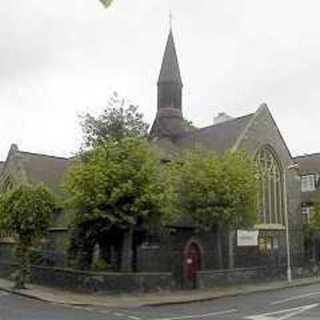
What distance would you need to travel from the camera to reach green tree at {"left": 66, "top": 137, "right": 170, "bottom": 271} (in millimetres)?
29594

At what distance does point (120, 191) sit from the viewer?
96.7 ft

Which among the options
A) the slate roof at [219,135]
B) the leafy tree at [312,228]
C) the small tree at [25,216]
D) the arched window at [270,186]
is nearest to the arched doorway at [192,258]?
the arched window at [270,186]

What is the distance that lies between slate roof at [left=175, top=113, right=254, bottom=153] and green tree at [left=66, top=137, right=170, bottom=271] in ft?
46.6

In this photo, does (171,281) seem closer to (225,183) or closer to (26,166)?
(225,183)

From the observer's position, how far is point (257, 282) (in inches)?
1401

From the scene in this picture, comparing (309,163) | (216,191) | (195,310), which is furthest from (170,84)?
(195,310)

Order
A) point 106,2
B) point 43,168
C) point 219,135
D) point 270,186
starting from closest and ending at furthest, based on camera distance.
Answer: point 106,2, point 270,186, point 219,135, point 43,168

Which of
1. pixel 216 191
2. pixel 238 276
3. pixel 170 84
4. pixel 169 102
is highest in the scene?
pixel 170 84

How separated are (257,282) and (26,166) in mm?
20028

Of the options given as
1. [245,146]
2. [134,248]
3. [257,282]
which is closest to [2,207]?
[134,248]

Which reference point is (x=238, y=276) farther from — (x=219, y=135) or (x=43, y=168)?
(x=43, y=168)

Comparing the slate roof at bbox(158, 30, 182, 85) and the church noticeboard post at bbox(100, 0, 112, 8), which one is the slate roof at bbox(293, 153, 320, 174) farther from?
the church noticeboard post at bbox(100, 0, 112, 8)

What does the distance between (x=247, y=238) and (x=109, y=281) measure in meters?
15.6

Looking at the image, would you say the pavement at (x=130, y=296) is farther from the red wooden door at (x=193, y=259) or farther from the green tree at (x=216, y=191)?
the red wooden door at (x=193, y=259)
